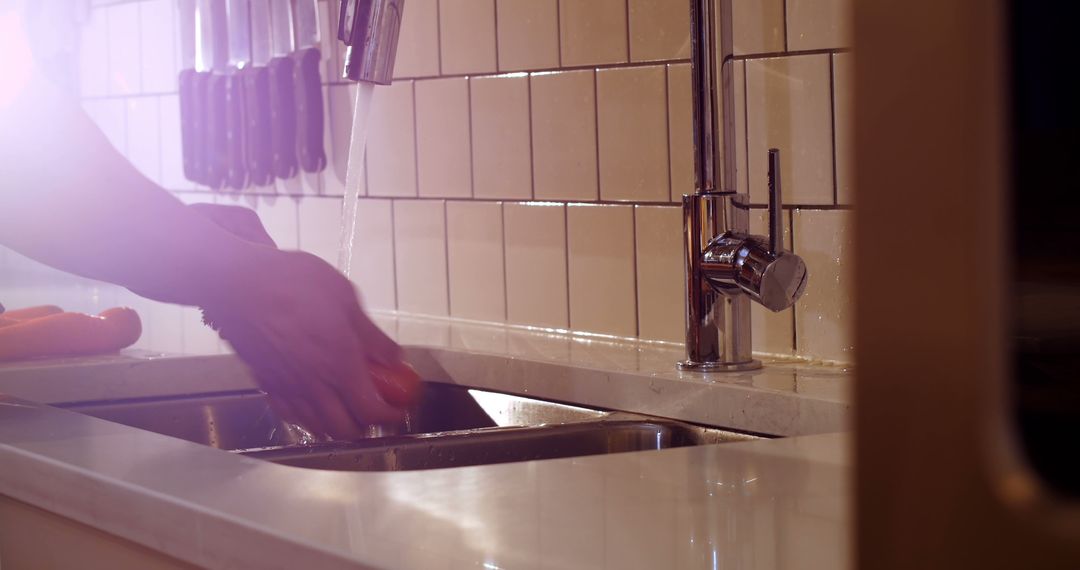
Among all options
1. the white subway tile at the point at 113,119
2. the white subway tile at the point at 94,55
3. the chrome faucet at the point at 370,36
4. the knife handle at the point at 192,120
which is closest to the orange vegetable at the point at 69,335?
the chrome faucet at the point at 370,36

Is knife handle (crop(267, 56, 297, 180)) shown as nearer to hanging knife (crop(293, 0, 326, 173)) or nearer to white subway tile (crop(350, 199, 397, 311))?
hanging knife (crop(293, 0, 326, 173))

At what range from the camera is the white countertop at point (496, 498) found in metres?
0.45

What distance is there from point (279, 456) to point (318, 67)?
30.6 inches

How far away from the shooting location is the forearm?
2.70 feet

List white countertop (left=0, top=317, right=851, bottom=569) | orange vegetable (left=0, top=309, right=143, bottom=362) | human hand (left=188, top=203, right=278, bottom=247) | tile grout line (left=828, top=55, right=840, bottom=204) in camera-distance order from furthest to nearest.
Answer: orange vegetable (left=0, top=309, right=143, bottom=362)
human hand (left=188, top=203, right=278, bottom=247)
tile grout line (left=828, top=55, right=840, bottom=204)
white countertop (left=0, top=317, right=851, bottom=569)

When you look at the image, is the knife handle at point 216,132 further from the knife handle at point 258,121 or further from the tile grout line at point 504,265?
the tile grout line at point 504,265

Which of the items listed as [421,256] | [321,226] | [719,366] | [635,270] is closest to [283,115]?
[321,226]

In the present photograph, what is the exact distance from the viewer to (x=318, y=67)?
4.90 ft

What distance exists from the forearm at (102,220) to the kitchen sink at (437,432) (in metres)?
0.14

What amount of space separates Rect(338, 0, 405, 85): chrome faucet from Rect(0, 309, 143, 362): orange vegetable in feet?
1.39

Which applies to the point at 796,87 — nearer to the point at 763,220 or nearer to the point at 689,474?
the point at 763,220

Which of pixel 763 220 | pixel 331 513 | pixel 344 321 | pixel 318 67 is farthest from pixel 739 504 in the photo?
pixel 318 67

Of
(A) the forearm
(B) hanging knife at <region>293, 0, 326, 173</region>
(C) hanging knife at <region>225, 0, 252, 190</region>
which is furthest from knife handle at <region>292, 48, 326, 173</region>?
(A) the forearm

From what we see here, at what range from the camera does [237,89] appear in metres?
1.59
